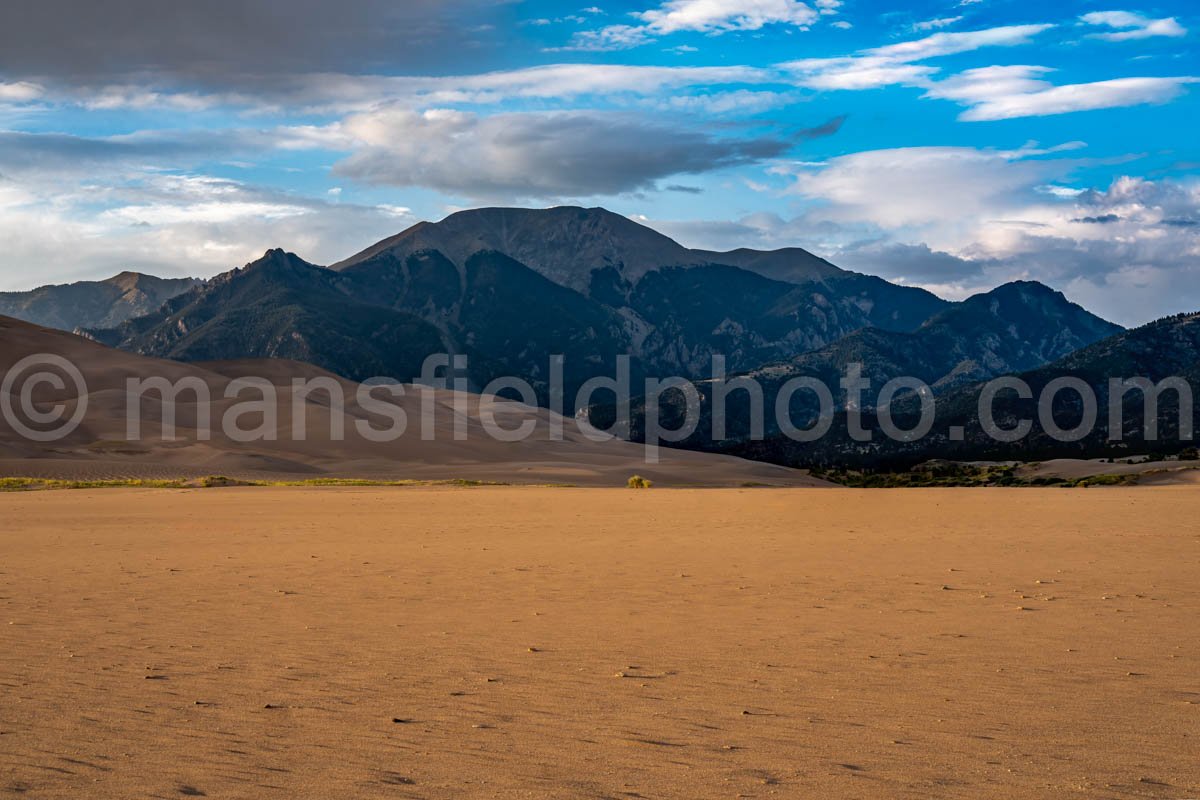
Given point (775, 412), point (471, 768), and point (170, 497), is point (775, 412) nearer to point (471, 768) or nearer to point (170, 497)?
point (170, 497)

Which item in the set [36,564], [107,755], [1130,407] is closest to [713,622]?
[107,755]

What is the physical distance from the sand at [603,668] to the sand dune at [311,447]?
107 feet

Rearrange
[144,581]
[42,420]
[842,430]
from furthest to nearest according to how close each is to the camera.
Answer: [842,430]
[42,420]
[144,581]

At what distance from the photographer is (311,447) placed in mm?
62969

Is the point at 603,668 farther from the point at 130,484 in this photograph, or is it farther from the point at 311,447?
the point at 311,447

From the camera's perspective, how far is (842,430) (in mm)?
116312

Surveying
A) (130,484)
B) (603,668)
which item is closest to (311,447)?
(130,484)

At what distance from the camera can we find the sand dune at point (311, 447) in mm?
50125

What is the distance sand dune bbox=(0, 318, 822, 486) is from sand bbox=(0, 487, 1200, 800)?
32.7 meters

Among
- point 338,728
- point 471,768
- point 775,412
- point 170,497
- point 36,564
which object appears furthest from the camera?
point 775,412

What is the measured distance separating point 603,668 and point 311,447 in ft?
186

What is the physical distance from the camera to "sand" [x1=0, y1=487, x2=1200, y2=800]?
6.00 metres

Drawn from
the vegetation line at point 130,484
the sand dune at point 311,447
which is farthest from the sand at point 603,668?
the sand dune at point 311,447

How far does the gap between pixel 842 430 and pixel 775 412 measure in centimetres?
7874
